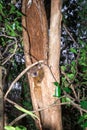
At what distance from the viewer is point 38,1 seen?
217 cm

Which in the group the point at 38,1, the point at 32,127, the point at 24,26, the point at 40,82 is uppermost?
the point at 38,1

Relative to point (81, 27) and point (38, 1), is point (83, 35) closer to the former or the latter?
point (81, 27)

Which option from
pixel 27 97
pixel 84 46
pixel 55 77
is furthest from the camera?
pixel 27 97

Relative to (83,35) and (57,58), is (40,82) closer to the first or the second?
(57,58)

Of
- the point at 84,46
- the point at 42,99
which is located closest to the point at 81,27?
the point at 84,46

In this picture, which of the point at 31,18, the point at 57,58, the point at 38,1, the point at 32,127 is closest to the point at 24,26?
the point at 31,18

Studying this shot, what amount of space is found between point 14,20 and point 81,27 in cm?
145

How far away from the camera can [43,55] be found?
6.81ft

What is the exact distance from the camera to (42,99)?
2047 millimetres

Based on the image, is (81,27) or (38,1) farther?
(81,27)

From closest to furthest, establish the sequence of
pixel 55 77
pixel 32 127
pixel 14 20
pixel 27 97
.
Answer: pixel 55 77
pixel 14 20
pixel 27 97
pixel 32 127

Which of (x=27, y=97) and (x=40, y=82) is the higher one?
(x=40, y=82)

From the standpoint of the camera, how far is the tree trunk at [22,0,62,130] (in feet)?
6.61

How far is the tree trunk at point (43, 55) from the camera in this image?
2.01 meters
